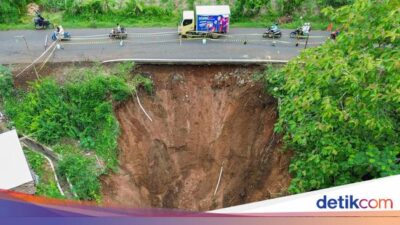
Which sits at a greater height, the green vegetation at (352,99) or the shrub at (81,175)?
the green vegetation at (352,99)

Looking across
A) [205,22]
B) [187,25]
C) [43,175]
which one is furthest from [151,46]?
[43,175]

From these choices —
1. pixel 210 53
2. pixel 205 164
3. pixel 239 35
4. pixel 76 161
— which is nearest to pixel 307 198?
Answer: pixel 76 161

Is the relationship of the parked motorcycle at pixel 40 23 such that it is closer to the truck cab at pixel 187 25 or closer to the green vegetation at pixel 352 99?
the truck cab at pixel 187 25

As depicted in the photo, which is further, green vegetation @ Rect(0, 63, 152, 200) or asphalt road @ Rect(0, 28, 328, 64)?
asphalt road @ Rect(0, 28, 328, 64)

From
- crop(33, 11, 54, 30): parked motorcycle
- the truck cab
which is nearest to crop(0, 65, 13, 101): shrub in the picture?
crop(33, 11, 54, 30): parked motorcycle

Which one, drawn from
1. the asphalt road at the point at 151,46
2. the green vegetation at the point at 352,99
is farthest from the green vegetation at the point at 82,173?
the green vegetation at the point at 352,99

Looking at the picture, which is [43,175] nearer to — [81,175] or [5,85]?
[81,175]

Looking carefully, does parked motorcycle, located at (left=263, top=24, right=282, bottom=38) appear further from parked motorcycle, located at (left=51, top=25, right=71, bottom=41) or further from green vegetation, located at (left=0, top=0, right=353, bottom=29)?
parked motorcycle, located at (left=51, top=25, right=71, bottom=41)
